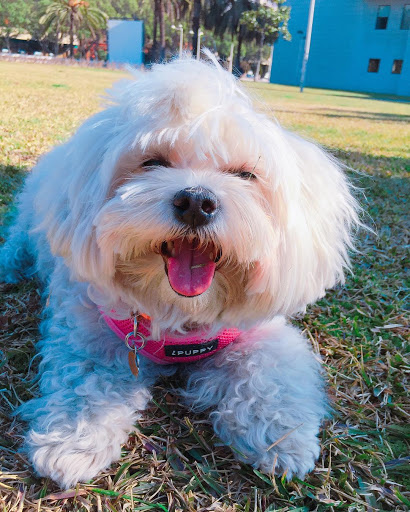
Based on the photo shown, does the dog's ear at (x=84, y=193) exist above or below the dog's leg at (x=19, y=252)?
above

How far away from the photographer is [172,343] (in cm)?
203

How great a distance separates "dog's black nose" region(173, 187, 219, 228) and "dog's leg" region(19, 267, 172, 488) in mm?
826

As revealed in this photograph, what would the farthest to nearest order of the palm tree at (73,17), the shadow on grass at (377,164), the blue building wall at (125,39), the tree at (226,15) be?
1. the blue building wall at (125,39)
2. the palm tree at (73,17)
3. the tree at (226,15)
4. the shadow on grass at (377,164)

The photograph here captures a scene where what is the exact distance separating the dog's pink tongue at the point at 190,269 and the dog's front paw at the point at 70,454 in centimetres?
62

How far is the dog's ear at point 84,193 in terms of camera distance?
175 centimetres

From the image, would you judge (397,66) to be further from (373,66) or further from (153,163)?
(153,163)

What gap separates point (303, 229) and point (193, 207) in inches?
19.5

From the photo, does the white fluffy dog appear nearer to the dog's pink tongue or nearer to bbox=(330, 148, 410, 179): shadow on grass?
the dog's pink tongue

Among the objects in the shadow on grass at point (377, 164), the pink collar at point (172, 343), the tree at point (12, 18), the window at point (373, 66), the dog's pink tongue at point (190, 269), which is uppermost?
the tree at point (12, 18)

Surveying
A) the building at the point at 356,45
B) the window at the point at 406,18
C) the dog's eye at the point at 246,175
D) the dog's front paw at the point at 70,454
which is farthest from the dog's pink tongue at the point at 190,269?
the window at the point at 406,18

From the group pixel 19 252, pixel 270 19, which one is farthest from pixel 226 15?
pixel 19 252

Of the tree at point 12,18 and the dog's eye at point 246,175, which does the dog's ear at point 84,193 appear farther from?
the tree at point 12,18

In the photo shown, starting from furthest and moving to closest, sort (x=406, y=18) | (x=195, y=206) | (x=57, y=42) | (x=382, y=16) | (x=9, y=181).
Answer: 1. (x=57, y=42)
2. (x=382, y=16)
3. (x=406, y=18)
4. (x=9, y=181)
5. (x=195, y=206)

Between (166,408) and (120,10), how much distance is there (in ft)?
249
